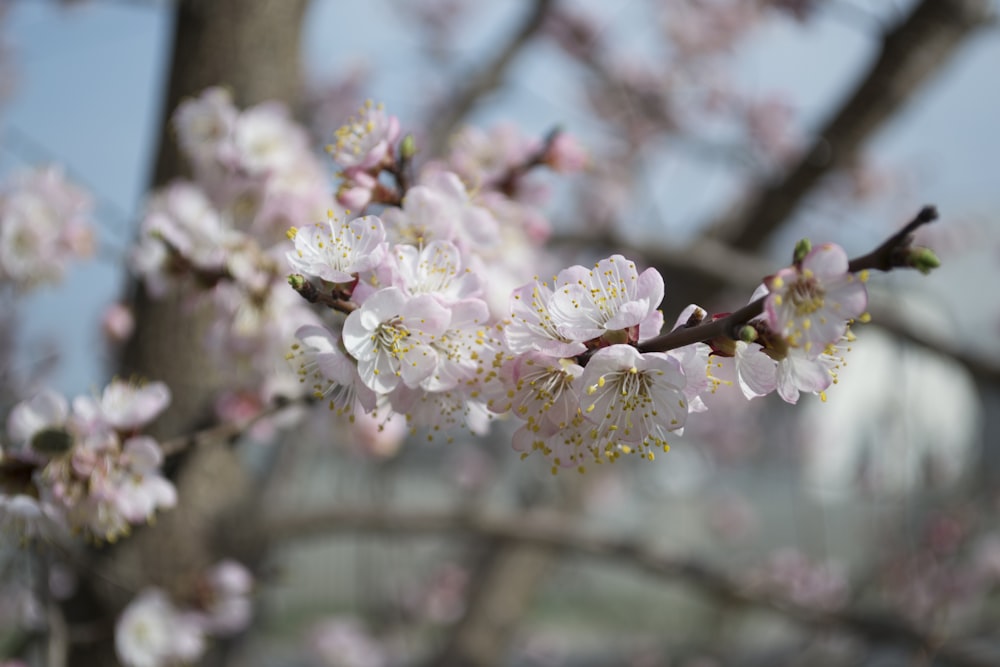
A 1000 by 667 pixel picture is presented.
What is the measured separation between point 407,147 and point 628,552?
1.52 metres

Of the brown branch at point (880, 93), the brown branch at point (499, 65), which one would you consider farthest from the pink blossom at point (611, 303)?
the brown branch at point (499, 65)

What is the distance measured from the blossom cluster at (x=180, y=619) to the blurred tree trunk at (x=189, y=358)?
5cm

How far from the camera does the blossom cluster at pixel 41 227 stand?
1.42 meters

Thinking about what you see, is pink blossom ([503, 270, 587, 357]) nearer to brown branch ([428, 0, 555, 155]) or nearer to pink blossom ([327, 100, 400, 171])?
pink blossom ([327, 100, 400, 171])

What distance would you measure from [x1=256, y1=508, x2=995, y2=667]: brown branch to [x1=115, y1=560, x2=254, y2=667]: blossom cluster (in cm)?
32

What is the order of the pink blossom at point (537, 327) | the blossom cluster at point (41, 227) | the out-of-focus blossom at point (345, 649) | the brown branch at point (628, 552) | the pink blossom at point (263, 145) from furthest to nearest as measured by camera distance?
1. the out-of-focus blossom at point (345, 649)
2. the brown branch at point (628, 552)
3. the blossom cluster at point (41, 227)
4. the pink blossom at point (263, 145)
5. the pink blossom at point (537, 327)

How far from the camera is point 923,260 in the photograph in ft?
1.87

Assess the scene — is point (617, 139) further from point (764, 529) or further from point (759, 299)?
point (764, 529)

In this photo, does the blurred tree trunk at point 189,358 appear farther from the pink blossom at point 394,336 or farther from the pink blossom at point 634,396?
the pink blossom at point 634,396

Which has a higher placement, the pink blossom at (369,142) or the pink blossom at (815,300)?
the pink blossom at (815,300)

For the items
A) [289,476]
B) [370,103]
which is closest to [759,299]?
[370,103]

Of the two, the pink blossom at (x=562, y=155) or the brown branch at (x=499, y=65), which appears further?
the brown branch at (x=499, y=65)

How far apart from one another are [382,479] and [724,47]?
134 inches

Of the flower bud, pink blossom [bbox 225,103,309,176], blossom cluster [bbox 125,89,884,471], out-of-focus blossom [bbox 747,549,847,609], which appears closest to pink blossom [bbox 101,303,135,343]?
pink blossom [bbox 225,103,309,176]
